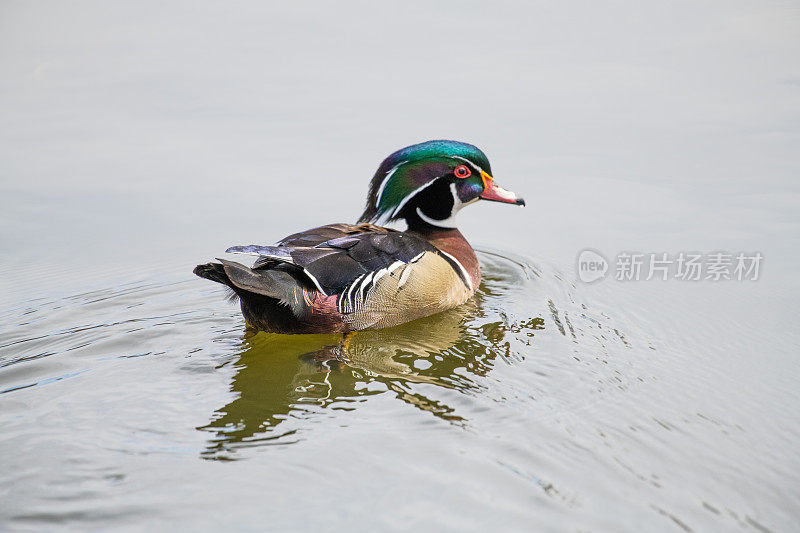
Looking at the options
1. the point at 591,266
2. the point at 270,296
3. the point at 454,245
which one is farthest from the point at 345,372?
the point at 591,266

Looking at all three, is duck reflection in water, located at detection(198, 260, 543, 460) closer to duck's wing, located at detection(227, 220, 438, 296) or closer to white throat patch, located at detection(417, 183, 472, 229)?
duck's wing, located at detection(227, 220, 438, 296)

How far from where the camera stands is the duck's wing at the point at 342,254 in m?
6.02

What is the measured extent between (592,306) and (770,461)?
99.4 inches

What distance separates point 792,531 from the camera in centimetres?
388

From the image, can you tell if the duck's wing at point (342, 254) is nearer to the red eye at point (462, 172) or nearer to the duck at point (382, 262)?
the duck at point (382, 262)

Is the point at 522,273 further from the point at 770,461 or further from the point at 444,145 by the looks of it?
the point at 770,461

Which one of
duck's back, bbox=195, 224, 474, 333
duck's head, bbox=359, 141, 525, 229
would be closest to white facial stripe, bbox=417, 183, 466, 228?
duck's head, bbox=359, 141, 525, 229

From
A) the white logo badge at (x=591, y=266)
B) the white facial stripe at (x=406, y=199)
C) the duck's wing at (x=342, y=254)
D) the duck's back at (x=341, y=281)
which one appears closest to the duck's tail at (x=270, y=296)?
the duck's back at (x=341, y=281)

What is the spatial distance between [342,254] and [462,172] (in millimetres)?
1655

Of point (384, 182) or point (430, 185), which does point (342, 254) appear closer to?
point (384, 182)

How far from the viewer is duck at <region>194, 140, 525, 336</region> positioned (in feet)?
19.6

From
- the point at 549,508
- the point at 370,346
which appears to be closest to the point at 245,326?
the point at 370,346

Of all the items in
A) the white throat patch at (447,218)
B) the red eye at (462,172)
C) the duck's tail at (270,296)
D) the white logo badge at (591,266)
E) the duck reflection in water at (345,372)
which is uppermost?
the red eye at (462,172)

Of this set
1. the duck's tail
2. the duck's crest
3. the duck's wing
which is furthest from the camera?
the duck's crest
